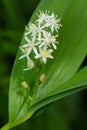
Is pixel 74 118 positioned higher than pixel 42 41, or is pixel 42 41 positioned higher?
pixel 42 41

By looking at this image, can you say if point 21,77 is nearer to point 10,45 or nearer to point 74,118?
point 10,45

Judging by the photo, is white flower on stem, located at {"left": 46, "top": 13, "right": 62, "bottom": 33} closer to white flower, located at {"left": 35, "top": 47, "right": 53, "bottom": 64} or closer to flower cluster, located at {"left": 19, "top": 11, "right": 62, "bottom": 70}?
flower cluster, located at {"left": 19, "top": 11, "right": 62, "bottom": 70}

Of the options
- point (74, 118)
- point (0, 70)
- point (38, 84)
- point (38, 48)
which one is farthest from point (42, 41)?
point (74, 118)

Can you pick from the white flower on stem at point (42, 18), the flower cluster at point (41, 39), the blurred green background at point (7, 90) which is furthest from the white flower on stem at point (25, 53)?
the blurred green background at point (7, 90)

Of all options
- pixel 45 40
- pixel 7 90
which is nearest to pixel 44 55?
pixel 45 40

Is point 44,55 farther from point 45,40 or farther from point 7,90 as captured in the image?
point 7,90
